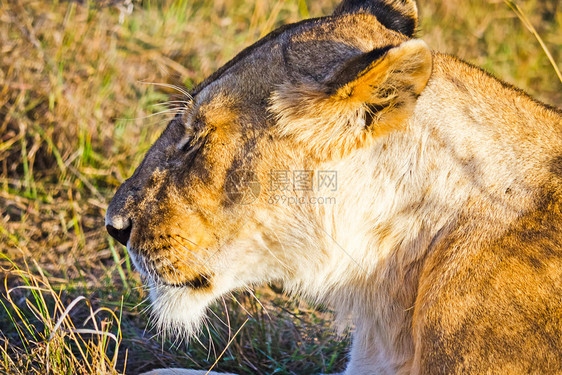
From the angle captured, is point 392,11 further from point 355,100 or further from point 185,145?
point 185,145

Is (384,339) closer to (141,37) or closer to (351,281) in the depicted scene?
(351,281)

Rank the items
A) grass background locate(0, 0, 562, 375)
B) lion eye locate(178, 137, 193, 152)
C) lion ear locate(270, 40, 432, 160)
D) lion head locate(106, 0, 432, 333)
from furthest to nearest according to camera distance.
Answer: grass background locate(0, 0, 562, 375), lion eye locate(178, 137, 193, 152), lion head locate(106, 0, 432, 333), lion ear locate(270, 40, 432, 160)

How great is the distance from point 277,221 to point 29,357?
1.05 meters

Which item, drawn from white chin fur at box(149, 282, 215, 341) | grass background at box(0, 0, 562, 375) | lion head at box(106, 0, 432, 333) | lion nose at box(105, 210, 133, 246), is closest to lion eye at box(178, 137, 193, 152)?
lion head at box(106, 0, 432, 333)

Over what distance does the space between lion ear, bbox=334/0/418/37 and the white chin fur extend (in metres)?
1.28

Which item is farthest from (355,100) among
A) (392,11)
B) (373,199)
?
(392,11)

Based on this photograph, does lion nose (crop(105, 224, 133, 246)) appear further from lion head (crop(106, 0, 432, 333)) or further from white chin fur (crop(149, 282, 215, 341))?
white chin fur (crop(149, 282, 215, 341))

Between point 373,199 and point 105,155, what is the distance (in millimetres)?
2639

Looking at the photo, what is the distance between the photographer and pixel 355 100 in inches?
77.0

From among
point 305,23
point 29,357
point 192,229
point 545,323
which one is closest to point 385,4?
point 305,23

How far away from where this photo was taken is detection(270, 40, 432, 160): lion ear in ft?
6.07

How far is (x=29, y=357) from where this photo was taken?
2.32 meters

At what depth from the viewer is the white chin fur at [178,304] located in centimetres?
238

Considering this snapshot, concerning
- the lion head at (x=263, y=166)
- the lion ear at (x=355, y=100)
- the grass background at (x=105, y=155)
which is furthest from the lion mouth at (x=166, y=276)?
the lion ear at (x=355, y=100)
